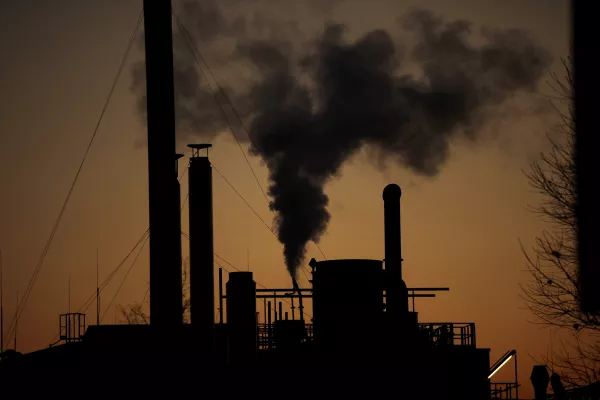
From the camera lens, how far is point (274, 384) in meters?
19.8

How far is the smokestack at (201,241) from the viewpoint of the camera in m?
29.5

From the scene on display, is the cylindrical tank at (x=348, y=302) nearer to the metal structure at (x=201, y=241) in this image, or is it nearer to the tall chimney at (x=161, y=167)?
the metal structure at (x=201, y=241)

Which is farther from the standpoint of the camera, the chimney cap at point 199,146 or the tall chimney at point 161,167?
the chimney cap at point 199,146

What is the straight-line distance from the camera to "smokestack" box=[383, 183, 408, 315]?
97.7 feet

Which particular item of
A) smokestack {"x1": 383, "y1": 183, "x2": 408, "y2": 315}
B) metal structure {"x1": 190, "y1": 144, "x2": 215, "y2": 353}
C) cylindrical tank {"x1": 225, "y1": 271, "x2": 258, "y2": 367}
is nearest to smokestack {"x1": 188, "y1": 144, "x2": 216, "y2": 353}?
metal structure {"x1": 190, "y1": 144, "x2": 215, "y2": 353}

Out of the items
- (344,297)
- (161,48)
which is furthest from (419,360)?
(161,48)

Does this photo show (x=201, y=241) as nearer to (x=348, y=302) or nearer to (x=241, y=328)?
(x=348, y=302)

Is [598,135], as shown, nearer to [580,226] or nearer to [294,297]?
[580,226]

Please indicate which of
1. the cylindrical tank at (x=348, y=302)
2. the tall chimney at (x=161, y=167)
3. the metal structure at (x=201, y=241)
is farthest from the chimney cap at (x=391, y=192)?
the tall chimney at (x=161, y=167)

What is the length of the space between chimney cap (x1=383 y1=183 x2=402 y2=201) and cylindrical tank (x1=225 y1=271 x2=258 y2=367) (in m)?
13.8

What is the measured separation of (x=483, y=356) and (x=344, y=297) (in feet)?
29.4

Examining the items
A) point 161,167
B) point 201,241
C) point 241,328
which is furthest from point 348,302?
point 241,328

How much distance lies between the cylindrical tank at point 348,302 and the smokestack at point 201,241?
4.45 meters

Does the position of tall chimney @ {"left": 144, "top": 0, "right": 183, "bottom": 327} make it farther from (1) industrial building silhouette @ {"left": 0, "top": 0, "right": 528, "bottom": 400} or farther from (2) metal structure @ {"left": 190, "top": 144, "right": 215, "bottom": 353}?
(2) metal structure @ {"left": 190, "top": 144, "right": 215, "bottom": 353}
